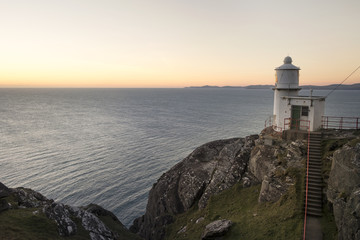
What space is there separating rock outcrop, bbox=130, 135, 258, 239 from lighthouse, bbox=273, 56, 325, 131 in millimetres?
4163

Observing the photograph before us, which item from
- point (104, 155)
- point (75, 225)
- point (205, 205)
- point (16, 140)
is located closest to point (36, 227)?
point (75, 225)

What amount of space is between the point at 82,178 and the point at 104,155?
38.8 feet

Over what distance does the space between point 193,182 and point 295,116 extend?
555 inches

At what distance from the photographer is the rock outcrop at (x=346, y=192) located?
14.0 meters

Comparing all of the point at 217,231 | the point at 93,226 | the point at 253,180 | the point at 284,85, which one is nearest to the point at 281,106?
the point at 284,85

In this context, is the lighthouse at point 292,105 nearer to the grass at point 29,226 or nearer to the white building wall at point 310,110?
the white building wall at point 310,110

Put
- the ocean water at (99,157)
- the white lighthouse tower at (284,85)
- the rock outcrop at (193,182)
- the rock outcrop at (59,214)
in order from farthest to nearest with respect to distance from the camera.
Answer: the ocean water at (99,157) < the white lighthouse tower at (284,85) < the rock outcrop at (193,182) < the rock outcrop at (59,214)

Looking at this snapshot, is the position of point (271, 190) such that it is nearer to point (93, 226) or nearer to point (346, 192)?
point (346, 192)

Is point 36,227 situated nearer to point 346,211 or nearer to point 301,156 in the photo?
point 346,211

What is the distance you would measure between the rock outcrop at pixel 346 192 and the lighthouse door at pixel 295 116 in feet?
34.2

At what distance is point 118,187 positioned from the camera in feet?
141

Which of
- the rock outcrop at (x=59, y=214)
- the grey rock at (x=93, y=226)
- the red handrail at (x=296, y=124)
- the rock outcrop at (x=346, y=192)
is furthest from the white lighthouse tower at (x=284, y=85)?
the grey rock at (x=93, y=226)

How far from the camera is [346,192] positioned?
669 inches

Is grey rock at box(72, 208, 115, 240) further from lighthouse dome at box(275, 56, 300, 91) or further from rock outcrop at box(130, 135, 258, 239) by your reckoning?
lighthouse dome at box(275, 56, 300, 91)
